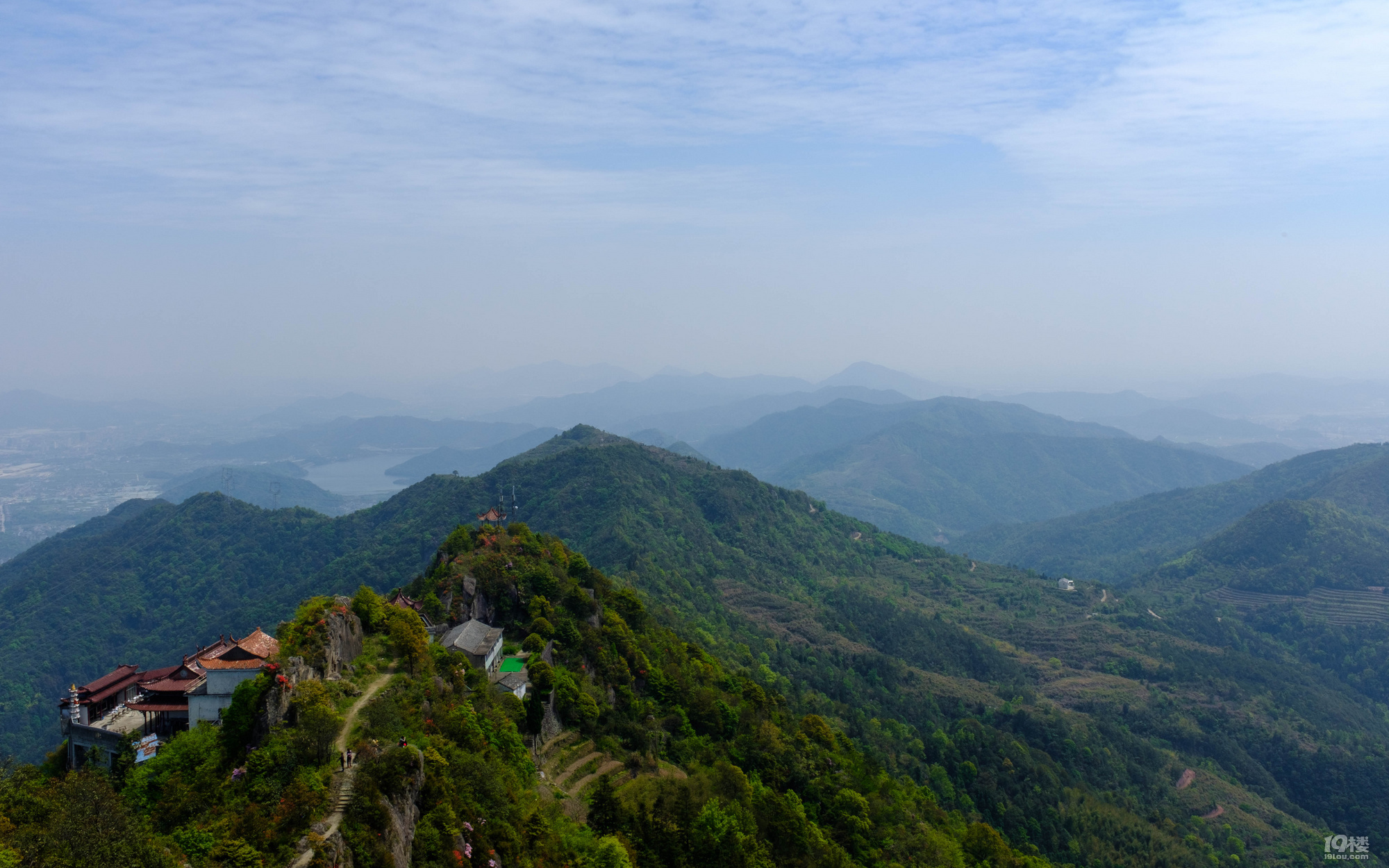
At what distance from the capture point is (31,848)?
50.0 ft

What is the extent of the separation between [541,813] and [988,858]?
2808cm

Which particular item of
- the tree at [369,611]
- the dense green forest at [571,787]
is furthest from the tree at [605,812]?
the tree at [369,611]

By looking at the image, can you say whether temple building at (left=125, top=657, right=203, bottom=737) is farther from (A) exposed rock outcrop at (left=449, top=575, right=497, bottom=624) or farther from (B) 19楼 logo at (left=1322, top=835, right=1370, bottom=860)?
(B) 19楼 logo at (left=1322, top=835, right=1370, bottom=860)

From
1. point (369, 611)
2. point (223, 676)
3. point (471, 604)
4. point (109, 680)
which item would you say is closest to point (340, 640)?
point (223, 676)

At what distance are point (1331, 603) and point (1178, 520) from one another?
230 ft

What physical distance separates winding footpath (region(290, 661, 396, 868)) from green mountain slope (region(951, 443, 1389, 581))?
16367 cm

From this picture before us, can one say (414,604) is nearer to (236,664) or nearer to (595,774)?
(595,774)

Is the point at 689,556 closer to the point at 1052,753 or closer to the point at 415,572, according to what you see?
the point at 415,572

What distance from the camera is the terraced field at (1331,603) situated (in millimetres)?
114188

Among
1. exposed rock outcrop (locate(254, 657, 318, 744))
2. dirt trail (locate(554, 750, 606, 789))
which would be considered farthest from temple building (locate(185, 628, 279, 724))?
dirt trail (locate(554, 750, 606, 789))

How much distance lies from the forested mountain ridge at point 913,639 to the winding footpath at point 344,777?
18657mm

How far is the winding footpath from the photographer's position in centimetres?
1573

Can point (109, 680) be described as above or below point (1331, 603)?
above

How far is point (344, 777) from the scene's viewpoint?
18266 mm
